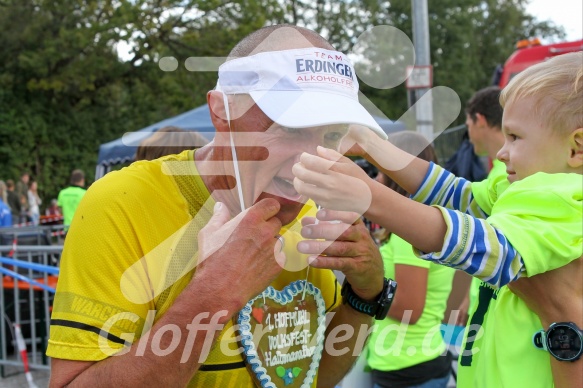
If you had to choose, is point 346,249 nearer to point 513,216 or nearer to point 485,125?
point 513,216

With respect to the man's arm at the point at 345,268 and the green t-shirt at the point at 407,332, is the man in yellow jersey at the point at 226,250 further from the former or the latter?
the green t-shirt at the point at 407,332

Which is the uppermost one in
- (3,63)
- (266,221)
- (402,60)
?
(3,63)

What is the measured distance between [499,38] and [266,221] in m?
38.0

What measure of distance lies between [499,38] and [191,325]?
3819cm

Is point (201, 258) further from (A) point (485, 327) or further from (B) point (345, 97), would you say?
(A) point (485, 327)

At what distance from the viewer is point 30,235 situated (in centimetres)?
759

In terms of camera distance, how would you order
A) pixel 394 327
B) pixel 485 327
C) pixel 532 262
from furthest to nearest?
1. pixel 394 327
2. pixel 485 327
3. pixel 532 262

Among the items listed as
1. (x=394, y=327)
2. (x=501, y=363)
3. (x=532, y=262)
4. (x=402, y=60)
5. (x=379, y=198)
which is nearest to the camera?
(x=379, y=198)

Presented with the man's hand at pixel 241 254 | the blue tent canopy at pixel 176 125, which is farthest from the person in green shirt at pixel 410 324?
the blue tent canopy at pixel 176 125

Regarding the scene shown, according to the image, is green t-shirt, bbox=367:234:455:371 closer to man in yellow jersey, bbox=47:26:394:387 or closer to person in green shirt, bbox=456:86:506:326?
person in green shirt, bbox=456:86:506:326

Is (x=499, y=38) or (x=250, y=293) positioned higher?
(x=499, y=38)

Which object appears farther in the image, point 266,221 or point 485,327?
point 485,327

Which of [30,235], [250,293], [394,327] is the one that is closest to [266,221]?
[250,293]

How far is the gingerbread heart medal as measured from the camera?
1.65 meters
